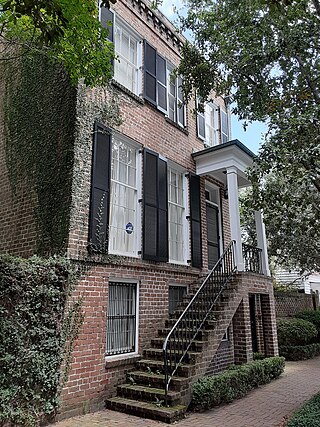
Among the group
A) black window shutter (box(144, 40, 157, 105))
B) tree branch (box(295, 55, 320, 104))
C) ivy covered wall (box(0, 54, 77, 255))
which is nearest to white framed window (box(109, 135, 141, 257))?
ivy covered wall (box(0, 54, 77, 255))

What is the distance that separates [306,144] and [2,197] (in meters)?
6.29

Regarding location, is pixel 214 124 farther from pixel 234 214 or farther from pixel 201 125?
pixel 234 214

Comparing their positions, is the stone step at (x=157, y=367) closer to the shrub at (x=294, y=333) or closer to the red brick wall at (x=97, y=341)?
the red brick wall at (x=97, y=341)

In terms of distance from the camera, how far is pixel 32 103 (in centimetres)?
778

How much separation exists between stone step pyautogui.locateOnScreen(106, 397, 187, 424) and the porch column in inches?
160

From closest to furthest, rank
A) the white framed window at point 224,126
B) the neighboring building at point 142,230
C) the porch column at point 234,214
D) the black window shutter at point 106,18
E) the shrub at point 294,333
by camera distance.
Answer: the neighboring building at point 142,230 < the black window shutter at point 106,18 < the porch column at point 234,214 < the shrub at point 294,333 < the white framed window at point 224,126

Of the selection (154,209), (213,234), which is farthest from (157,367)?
(213,234)

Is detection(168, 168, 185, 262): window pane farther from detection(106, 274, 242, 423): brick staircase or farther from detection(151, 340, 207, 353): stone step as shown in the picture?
detection(151, 340, 207, 353): stone step

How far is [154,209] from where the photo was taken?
7973 mm

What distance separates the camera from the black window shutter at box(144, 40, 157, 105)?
28.6 feet

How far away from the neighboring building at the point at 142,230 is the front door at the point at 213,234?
0.03 meters

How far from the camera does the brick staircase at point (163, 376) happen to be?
5.44 m

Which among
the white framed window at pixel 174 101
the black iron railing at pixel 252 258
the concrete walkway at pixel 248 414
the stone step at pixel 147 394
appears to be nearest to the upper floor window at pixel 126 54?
the white framed window at pixel 174 101

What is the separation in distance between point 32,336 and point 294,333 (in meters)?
9.66
